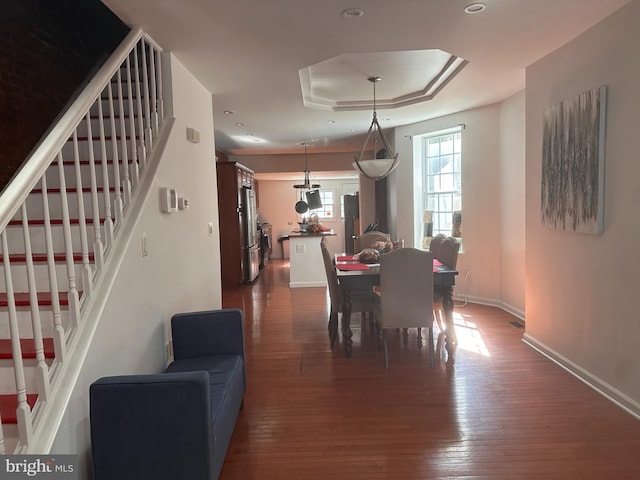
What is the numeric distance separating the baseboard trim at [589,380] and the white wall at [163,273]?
10.2 ft

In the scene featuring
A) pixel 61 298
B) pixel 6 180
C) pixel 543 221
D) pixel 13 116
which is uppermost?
pixel 13 116

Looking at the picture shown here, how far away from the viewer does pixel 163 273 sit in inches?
115

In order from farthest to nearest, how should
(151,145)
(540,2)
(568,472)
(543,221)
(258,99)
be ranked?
(258,99) < (543,221) < (151,145) < (540,2) < (568,472)

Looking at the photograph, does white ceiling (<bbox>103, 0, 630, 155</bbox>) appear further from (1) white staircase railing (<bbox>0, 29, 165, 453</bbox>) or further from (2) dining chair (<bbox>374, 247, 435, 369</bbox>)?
(2) dining chair (<bbox>374, 247, 435, 369</bbox>)

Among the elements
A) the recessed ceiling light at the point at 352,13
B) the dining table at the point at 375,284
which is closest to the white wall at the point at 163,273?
the dining table at the point at 375,284

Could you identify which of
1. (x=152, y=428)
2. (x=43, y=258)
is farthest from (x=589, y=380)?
(x=43, y=258)

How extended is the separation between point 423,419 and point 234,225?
5.23 meters

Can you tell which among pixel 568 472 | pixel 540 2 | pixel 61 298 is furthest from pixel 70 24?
pixel 568 472

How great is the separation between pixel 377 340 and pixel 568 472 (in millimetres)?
2191

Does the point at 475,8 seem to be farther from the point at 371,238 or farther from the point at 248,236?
the point at 248,236

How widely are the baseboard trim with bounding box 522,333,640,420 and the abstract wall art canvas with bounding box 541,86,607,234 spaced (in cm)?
108

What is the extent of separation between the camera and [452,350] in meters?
3.64

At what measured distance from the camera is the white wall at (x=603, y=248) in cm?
263

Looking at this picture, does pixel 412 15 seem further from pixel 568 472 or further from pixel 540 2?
pixel 568 472
